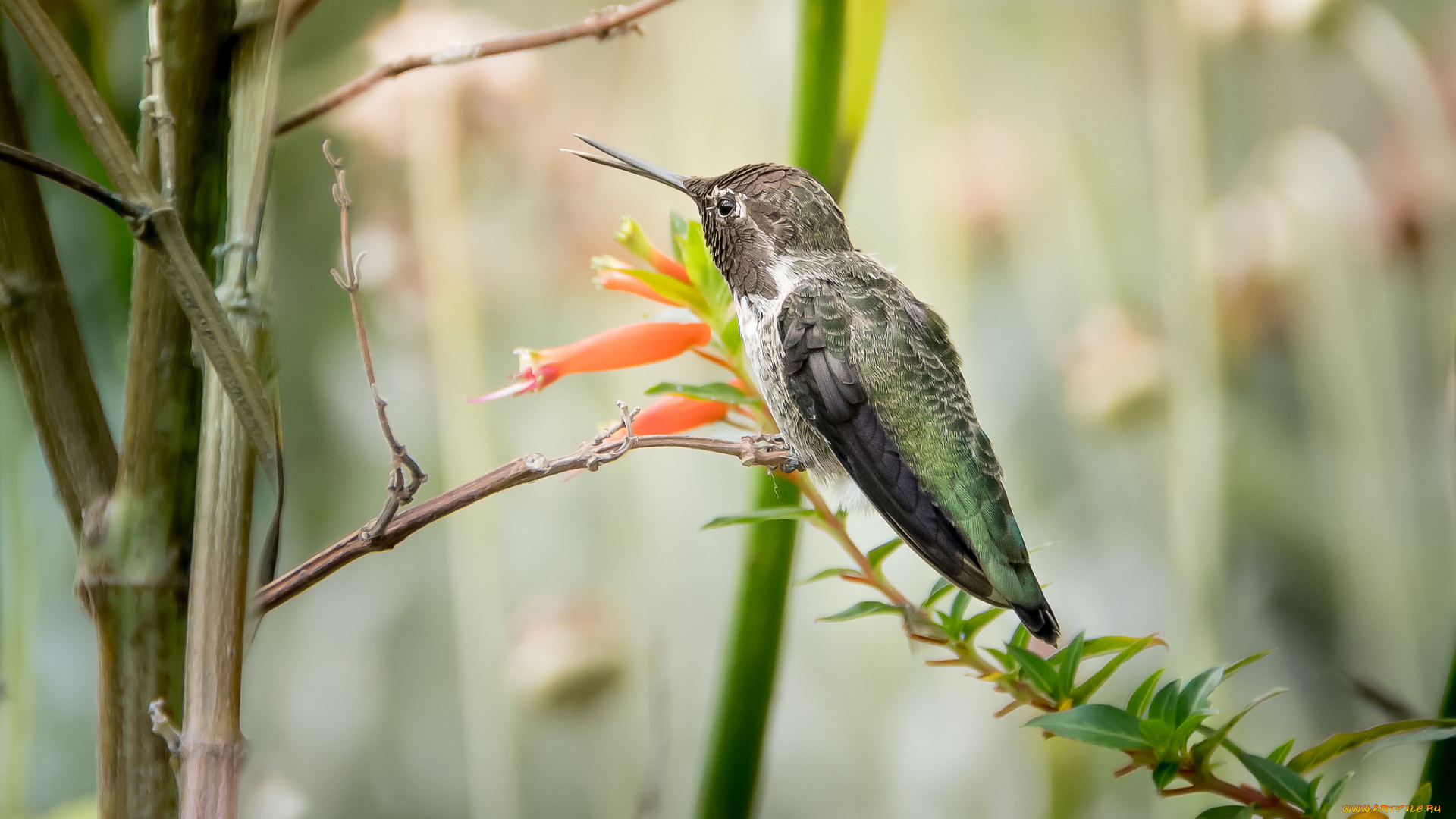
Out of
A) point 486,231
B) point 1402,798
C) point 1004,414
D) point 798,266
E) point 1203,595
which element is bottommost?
point 1402,798

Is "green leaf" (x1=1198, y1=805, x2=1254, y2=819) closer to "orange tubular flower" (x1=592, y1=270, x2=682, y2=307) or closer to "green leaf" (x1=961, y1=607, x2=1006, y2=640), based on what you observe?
"green leaf" (x1=961, y1=607, x2=1006, y2=640)

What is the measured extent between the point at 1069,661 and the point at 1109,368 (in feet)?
1.31

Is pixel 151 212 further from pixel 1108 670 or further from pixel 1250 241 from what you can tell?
pixel 1250 241

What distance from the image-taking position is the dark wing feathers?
1.65ft

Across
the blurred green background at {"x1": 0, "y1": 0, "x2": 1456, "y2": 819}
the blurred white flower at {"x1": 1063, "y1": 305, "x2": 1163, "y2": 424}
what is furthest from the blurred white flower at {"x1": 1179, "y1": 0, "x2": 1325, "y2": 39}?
the blurred white flower at {"x1": 1063, "y1": 305, "x2": 1163, "y2": 424}

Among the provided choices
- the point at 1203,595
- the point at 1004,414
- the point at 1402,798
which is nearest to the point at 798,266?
the point at 1004,414

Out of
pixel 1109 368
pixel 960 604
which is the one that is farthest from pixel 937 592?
pixel 1109 368

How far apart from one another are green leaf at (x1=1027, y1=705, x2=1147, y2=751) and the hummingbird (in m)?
0.05

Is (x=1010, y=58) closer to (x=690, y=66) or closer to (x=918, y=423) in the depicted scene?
(x=690, y=66)

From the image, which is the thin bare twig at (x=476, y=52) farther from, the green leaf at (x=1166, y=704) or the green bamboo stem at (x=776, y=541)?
the green leaf at (x=1166, y=704)

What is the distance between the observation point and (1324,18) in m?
0.79

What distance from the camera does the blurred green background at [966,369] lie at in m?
0.80

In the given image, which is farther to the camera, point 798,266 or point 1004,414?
point 1004,414

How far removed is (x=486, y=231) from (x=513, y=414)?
179mm
